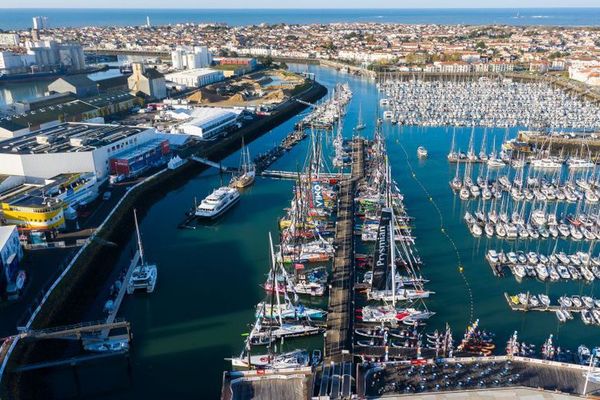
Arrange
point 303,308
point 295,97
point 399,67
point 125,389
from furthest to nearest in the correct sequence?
point 399,67 → point 295,97 → point 303,308 → point 125,389

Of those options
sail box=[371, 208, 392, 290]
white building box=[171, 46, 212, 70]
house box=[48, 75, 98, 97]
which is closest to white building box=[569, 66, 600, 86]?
sail box=[371, 208, 392, 290]

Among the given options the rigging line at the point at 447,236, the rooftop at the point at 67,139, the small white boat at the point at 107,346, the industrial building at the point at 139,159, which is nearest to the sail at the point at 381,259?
the rigging line at the point at 447,236

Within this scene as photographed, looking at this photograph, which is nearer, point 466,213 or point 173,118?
point 466,213

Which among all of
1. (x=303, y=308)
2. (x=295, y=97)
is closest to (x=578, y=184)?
(x=303, y=308)

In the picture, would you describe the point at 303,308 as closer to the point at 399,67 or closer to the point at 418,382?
the point at 418,382

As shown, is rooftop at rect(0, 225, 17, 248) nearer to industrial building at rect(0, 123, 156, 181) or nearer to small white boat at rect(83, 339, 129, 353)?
small white boat at rect(83, 339, 129, 353)

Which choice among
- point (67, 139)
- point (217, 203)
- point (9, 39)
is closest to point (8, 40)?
point (9, 39)
